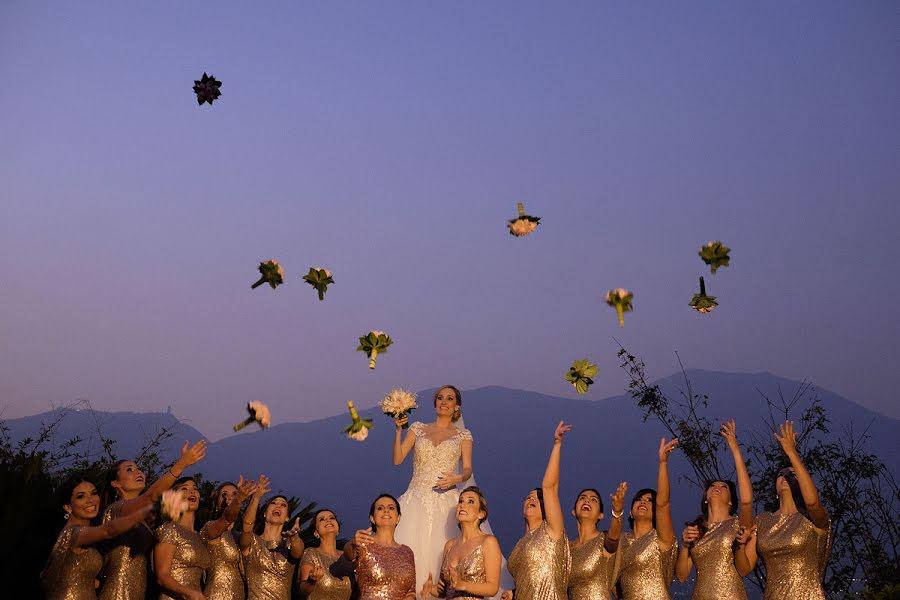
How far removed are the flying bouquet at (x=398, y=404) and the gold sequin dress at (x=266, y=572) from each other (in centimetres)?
156

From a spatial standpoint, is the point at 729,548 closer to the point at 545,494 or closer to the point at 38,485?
the point at 545,494

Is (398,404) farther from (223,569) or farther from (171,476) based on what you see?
(171,476)

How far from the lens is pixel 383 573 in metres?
6.79

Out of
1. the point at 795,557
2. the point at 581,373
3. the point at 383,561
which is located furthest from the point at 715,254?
the point at 383,561

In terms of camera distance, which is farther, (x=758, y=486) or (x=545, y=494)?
(x=758, y=486)

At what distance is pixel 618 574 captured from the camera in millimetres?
7359

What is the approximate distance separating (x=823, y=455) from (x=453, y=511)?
619 centimetres

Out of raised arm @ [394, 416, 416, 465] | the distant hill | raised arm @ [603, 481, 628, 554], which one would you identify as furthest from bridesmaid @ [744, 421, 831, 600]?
the distant hill

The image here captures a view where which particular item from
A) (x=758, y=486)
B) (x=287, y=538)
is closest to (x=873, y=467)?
(x=758, y=486)

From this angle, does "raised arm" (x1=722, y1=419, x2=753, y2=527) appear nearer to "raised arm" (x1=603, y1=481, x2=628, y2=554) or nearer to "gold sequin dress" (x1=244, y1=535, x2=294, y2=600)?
"raised arm" (x1=603, y1=481, x2=628, y2=554)

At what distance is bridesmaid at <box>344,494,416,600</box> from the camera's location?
6770mm

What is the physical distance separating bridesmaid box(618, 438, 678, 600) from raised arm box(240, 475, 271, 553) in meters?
2.85

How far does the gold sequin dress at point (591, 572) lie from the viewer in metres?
7.05

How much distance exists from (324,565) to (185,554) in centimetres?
110
